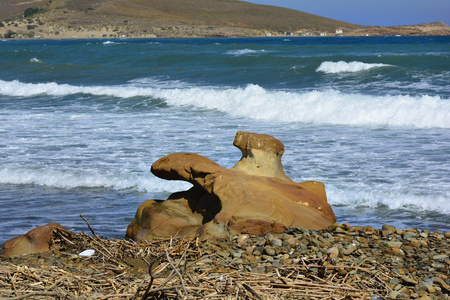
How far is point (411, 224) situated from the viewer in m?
5.43

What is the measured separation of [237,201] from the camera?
486 cm

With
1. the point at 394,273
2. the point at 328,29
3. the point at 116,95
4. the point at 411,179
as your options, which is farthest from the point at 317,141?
the point at 328,29

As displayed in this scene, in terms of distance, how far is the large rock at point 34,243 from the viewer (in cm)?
460

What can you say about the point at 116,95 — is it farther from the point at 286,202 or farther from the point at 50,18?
the point at 50,18

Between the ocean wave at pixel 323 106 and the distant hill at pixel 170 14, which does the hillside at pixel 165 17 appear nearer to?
the distant hill at pixel 170 14

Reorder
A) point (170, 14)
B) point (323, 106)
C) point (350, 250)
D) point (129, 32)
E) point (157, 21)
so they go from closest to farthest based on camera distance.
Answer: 1. point (350, 250)
2. point (323, 106)
3. point (129, 32)
4. point (157, 21)
5. point (170, 14)

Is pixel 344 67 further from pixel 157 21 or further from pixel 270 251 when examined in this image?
pixel 157 21

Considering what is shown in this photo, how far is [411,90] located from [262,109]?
5.54 meters

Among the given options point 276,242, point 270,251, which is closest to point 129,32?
point 276,242

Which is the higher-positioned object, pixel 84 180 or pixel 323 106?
pixel 323 106

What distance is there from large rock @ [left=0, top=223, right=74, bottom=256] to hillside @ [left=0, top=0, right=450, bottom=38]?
94.5m

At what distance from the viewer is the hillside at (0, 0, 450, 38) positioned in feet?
319

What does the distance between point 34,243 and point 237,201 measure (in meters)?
1.94

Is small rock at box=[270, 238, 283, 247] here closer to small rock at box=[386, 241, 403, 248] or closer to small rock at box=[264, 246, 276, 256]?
small rock at box=[264, 246, 276, 256]
